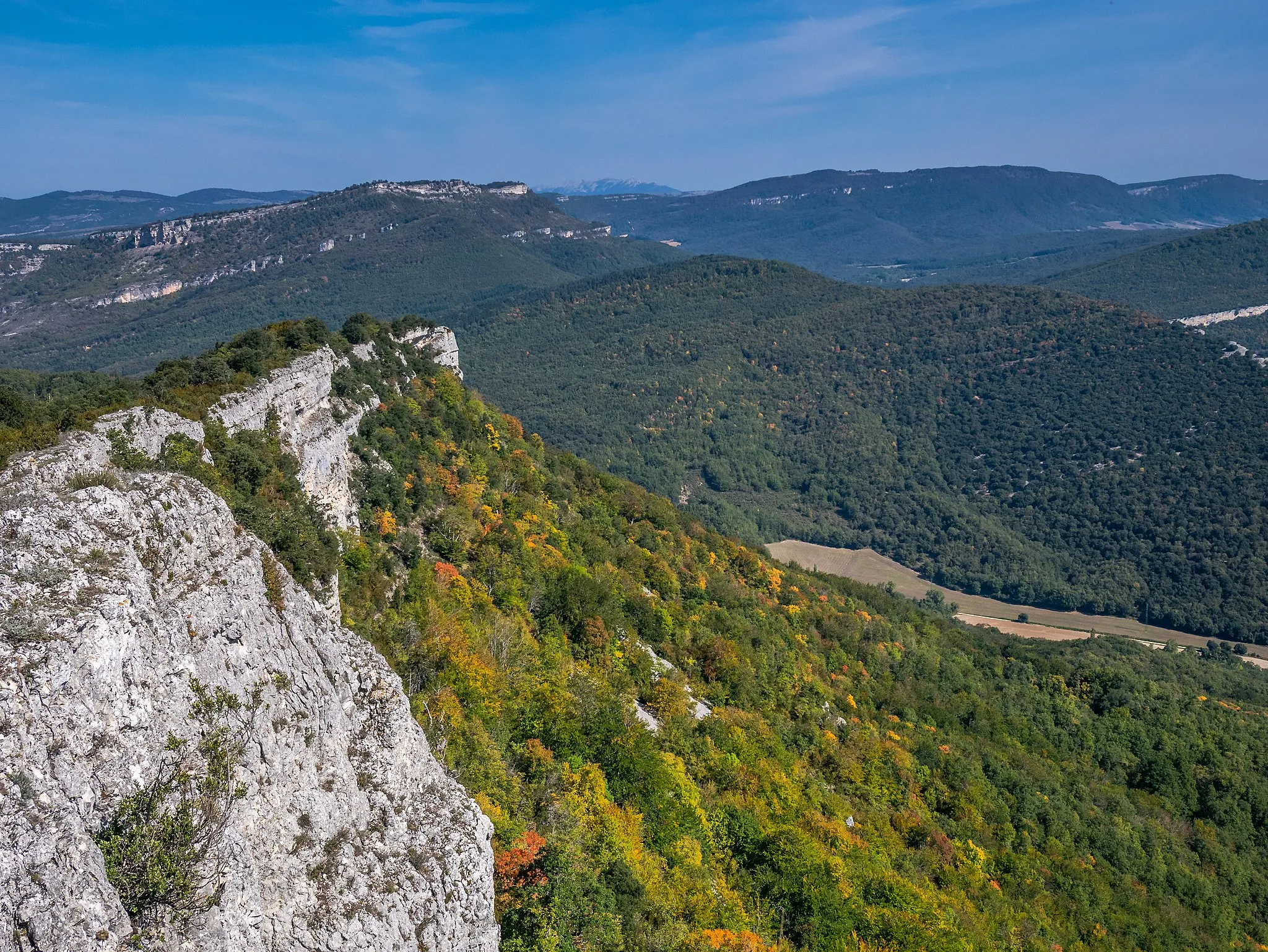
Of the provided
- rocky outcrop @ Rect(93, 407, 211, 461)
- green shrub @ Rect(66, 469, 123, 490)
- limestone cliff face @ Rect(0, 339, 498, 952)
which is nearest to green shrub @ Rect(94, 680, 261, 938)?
limestone cliff face @ Rect(0, 339, 498, 952)

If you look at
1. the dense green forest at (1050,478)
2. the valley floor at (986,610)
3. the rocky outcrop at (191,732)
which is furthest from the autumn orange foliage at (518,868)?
the dense green forest at (1050,478)

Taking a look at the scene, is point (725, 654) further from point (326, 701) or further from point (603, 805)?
point (326, 701)

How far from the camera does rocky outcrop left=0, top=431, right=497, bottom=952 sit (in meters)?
10.1

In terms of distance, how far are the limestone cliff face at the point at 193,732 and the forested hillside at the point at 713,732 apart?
370cm

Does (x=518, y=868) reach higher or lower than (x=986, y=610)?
higher

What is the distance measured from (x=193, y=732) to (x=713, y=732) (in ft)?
91.7

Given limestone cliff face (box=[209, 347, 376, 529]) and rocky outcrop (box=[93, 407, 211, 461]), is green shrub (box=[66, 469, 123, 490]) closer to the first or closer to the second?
rocky outcrop (box=[93, 407, 211, 461])

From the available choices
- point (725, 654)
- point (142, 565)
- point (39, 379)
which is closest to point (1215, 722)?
point (725, 654)

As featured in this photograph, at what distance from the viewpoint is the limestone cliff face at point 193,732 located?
10133mm

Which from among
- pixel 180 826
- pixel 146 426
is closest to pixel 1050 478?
pixel 146 426

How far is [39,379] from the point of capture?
226 ft

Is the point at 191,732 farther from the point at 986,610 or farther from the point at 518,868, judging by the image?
the point at 986,610

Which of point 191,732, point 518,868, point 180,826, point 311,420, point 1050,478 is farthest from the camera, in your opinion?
point 1050,478

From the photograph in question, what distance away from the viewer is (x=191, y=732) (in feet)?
42.4
